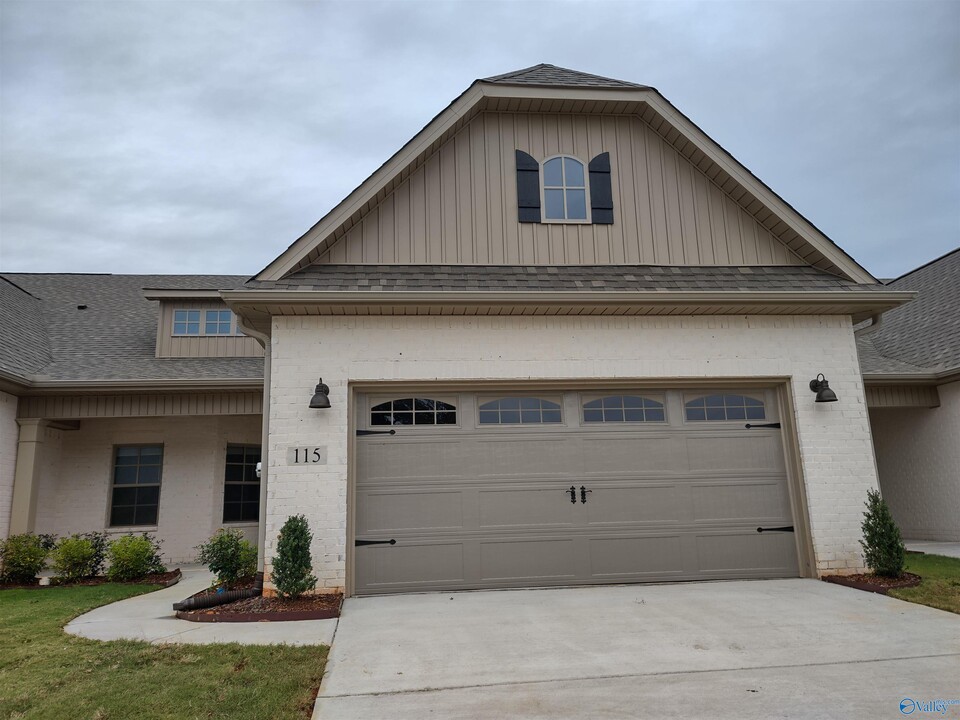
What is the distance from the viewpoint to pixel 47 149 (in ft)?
86.7

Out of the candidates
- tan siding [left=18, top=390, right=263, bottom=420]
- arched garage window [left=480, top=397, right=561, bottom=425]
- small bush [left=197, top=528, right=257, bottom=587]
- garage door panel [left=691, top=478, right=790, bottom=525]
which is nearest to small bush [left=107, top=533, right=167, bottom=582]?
tan siding [left=18, top=390, right=263, bottom=420]

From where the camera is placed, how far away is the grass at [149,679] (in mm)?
4066

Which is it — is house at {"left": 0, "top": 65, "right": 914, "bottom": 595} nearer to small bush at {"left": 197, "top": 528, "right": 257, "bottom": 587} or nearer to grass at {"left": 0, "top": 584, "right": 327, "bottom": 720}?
small bush at {"left": 197, "top": 528, "right": 257, "bottom": 587}

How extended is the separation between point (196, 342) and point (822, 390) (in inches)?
447

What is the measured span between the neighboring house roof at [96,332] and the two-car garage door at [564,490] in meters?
4.77

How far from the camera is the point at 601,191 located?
30.1 feet

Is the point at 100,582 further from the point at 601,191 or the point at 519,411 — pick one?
the point at 601,191

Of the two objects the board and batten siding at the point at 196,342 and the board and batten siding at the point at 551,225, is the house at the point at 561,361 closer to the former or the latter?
the board and batten siding at the point at 551,225

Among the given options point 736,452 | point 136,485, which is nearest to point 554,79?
point 736,452

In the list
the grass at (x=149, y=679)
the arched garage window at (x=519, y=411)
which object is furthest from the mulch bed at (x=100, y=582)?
the arched garage window at (x=519, y=411)

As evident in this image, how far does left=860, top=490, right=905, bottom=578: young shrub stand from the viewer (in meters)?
7.48

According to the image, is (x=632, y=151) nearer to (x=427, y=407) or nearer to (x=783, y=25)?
(x=427, y=407)

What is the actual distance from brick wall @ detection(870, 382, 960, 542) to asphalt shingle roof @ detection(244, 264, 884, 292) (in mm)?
4984

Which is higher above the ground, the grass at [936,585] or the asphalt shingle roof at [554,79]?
the asphalt shingle roof at [554,79]
